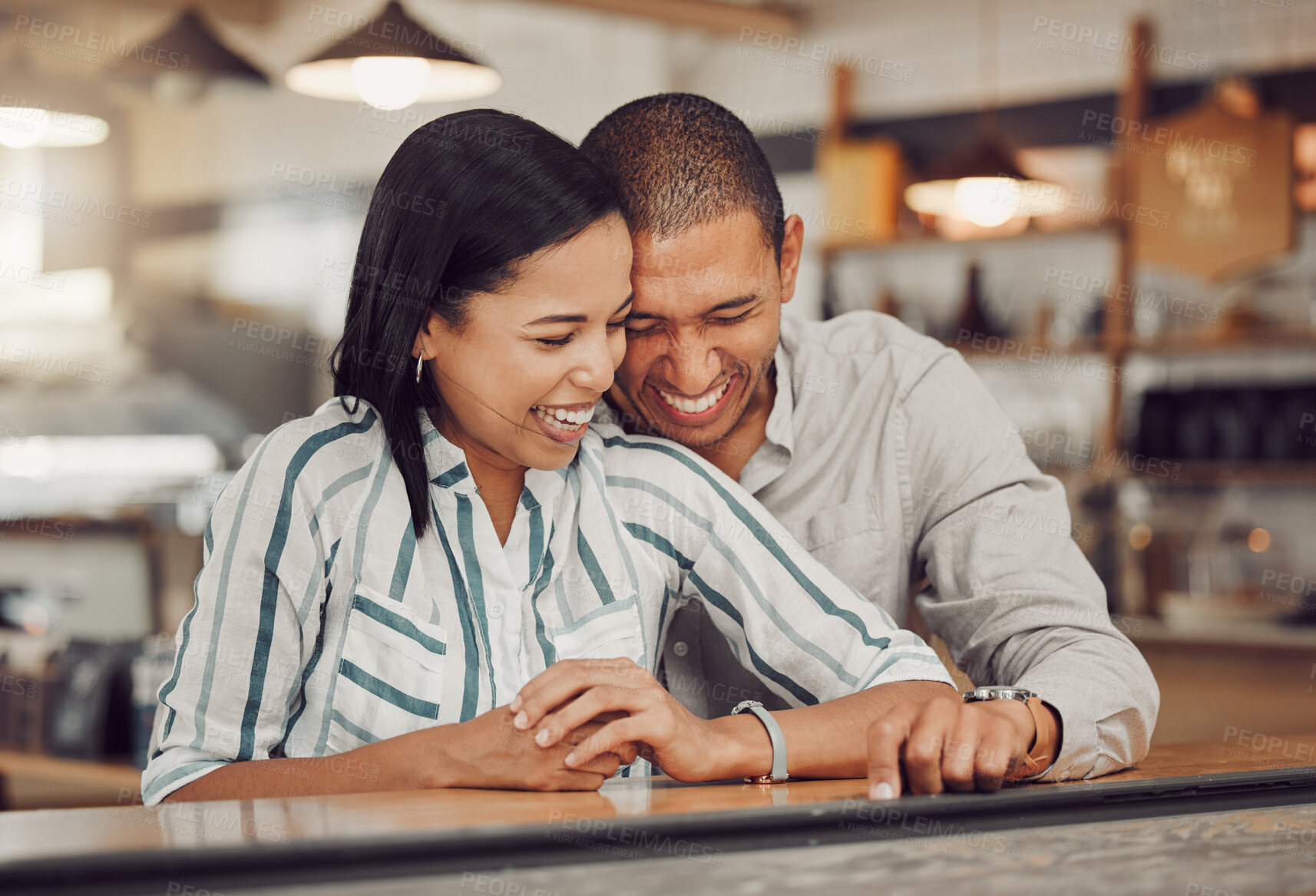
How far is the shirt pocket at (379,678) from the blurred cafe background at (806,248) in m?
1.84

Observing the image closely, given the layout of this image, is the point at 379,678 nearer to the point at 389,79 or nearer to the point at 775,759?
the point at 775,759

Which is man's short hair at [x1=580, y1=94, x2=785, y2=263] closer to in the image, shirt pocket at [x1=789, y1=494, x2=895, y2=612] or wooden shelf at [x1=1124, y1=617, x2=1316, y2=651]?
shirt pocket at [x1=789, y1=494, x2=895, y2=612]

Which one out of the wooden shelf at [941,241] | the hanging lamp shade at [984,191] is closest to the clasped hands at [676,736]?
the hanging lamp shade at [984,191]

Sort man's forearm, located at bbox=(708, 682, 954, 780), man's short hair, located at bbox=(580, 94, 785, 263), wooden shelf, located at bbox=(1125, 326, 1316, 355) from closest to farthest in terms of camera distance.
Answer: man's forearm, located at bbox=(708, 682, 954, 780), man's short hair, located at bbox=(580, 94, 785, 263), wooden shelf, located at bbox=(1125, 326, 1316, 355)

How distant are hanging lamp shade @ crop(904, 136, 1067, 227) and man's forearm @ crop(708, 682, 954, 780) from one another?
3.35 metres

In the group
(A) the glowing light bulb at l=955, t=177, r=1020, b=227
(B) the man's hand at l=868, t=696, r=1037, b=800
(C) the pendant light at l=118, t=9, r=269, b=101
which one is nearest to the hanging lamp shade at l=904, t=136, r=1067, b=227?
(A) the glowing light bulb at l=955, t=177, r=1020, b=227

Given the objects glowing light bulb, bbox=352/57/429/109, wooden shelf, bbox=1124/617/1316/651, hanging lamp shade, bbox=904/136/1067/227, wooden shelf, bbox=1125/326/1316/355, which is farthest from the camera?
wooden shelf, bbox=1125/326/1316/355

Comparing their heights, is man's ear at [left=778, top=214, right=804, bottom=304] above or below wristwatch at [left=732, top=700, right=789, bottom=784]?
above

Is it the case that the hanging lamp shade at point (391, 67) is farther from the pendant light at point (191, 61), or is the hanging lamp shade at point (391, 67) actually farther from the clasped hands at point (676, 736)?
the clasped hands at point (676, 736)

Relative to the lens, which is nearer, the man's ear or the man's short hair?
the man's short hair

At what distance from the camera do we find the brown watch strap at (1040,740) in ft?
3.63

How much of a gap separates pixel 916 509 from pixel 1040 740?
488 mm

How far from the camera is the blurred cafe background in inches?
144

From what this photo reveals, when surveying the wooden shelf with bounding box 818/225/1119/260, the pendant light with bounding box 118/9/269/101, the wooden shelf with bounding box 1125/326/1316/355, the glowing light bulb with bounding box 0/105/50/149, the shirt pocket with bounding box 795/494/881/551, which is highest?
the glowing light bulb with bounding box 0/105/50/149
